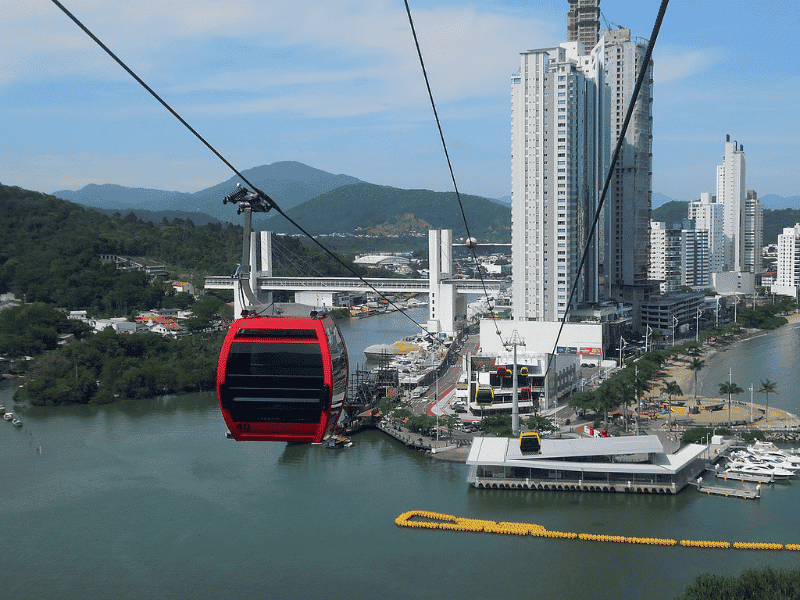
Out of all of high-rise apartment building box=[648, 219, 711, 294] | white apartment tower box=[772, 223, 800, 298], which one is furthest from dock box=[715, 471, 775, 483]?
high-rise apartment building box=[648, 219, 711, 294]

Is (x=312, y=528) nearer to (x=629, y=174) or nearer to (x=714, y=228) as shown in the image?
(x=629, y=174)

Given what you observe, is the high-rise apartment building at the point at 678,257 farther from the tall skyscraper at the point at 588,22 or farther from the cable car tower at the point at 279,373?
the cable car tower at the point at 279,373

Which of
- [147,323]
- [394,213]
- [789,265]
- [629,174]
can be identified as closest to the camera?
[629,174]

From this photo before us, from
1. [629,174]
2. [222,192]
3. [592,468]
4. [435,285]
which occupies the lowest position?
[592,468]

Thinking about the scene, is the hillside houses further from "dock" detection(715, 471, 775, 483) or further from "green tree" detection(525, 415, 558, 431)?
"dock" detection(715, 471, 775, 483)

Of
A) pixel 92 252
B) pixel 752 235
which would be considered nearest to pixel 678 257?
pixel 752 235

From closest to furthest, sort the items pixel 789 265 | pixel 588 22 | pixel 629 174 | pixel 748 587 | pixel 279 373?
pixel 279 373 → pixel 748 587 → pixel 629 174 → pixel 588 22 → pixel 789 265
